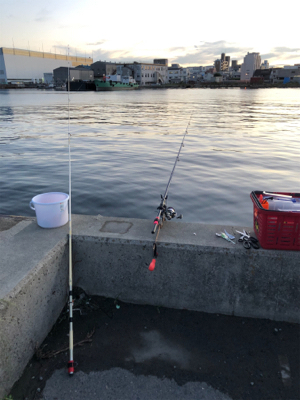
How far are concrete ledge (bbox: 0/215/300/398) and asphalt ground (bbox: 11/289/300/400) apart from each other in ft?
0.53

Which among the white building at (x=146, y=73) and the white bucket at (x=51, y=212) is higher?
the white building at (x=146, y=73)

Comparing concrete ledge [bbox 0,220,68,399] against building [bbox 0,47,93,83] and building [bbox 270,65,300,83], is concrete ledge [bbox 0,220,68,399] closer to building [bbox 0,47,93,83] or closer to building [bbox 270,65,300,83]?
building [bbox 0,47,93,83]

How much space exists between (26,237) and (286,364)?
308cm

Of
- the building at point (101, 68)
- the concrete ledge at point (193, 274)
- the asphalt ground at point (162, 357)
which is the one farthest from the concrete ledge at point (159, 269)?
the building at point (101, 68)

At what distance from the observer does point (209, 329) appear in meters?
3.37

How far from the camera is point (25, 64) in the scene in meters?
138

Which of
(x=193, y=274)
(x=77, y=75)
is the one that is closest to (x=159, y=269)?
(x=193, y=274)

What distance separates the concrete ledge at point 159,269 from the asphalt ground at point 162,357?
161 mm

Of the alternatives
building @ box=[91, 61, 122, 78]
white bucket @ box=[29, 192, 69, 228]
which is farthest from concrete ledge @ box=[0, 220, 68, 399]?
building @ box=[91, 61, 122, 78]

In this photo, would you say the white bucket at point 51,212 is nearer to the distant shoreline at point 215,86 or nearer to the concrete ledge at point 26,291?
the concrete ledge at point 26,291

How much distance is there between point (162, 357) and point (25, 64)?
159147mm

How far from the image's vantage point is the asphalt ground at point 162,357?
8.66ft

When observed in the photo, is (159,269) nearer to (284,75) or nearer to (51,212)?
(51,212)

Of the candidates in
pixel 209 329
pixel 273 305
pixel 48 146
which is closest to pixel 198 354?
pixel 209 329
